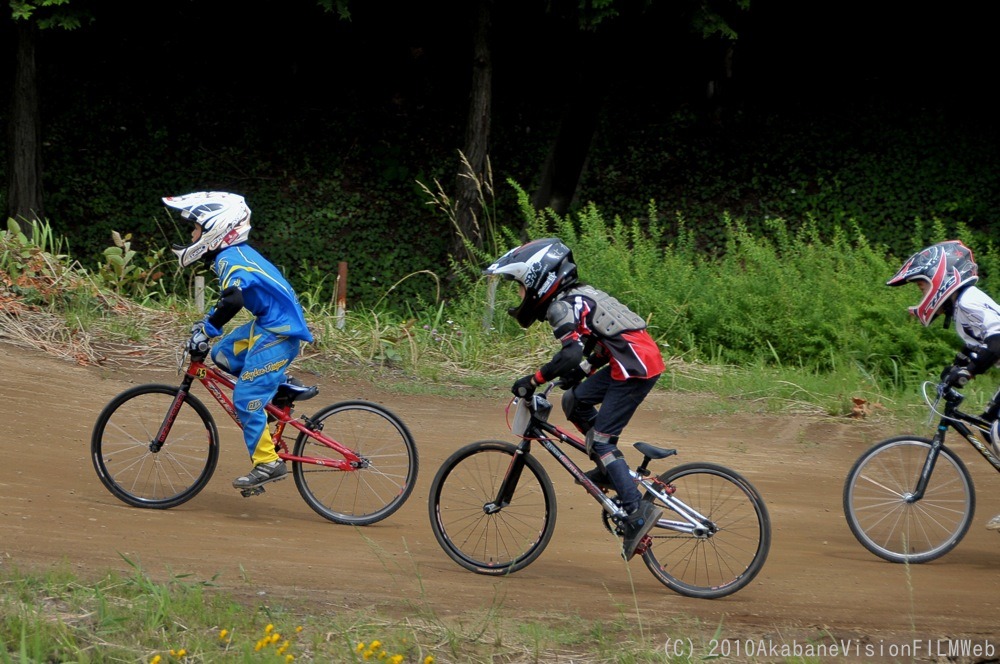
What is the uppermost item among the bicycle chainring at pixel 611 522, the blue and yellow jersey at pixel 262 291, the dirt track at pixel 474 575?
the blue and yellow jersey at pixel 262 291

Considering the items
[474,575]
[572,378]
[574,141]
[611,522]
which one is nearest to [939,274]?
[572,378]

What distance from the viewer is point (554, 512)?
5969 mm

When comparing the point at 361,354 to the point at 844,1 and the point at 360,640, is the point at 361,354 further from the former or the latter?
the point at 844,1

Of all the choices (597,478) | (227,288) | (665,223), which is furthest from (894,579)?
(665,223)

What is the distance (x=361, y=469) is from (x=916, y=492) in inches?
136

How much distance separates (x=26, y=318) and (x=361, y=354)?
343 centimetres

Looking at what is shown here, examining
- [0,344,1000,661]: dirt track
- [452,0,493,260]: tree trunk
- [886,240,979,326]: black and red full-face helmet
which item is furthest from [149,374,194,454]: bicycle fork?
[452,0,493,260]: tree trunk

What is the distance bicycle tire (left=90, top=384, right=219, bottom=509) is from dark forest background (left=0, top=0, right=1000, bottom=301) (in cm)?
1002

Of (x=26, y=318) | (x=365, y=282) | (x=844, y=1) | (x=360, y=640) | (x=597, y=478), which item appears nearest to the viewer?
(x=360, y=640)

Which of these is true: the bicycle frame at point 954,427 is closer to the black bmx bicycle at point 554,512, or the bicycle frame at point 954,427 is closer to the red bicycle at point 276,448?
the black bmx bicycle at point 554,512

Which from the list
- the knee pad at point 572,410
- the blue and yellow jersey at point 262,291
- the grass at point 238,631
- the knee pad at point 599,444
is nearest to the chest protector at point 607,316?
the knee pad at point 572,410

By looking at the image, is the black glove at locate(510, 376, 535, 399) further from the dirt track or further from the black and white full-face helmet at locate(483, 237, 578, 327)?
the dirt track

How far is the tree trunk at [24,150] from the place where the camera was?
15.8 meters

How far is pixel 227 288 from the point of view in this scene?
6.80 meters
